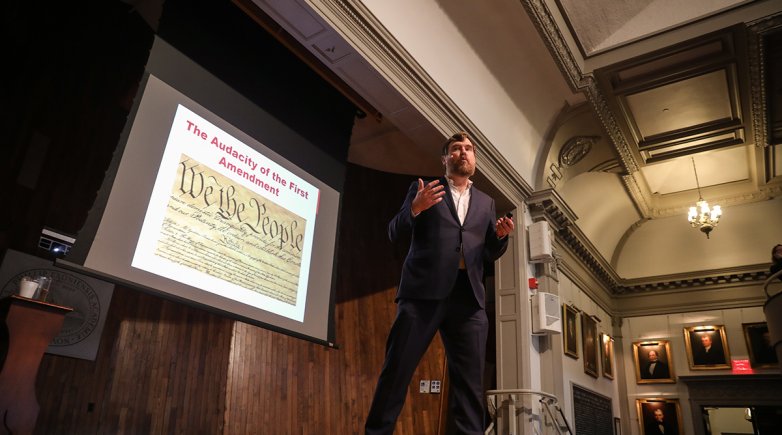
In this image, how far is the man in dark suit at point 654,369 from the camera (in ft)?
25.1

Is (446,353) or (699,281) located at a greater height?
(699,281)

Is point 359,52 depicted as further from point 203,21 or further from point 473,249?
point 473,249

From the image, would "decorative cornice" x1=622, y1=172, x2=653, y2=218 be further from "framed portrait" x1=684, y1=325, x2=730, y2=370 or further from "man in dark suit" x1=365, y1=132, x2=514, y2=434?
"man in dark suit" x1=365, y1=132, x2=514, y2=434

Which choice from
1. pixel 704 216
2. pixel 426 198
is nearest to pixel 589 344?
pixel 704 216

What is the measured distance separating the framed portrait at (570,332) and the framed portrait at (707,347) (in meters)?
2.51

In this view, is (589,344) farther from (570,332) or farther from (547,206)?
(547,206)

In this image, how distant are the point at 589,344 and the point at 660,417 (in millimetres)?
1851

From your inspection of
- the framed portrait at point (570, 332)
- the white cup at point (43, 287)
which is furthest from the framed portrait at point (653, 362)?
the white cup at point (43, 287)

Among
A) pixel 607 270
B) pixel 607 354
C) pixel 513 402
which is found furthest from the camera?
pixel 607 270

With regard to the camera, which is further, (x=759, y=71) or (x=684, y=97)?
(x=684, y=97)

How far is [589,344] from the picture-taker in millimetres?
6801

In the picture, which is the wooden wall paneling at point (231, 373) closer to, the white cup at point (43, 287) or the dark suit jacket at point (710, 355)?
the white cup at point (43, 287)

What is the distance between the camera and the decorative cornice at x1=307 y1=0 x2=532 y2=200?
3146mm

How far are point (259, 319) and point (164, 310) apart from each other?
5.64 feet
